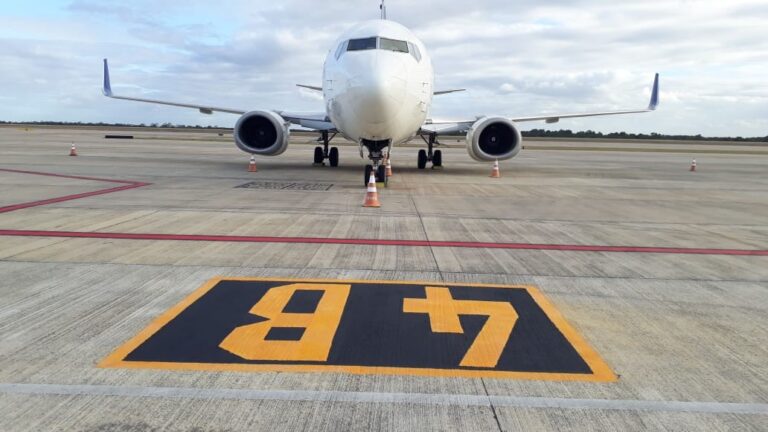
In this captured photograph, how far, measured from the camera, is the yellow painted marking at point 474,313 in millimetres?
3684

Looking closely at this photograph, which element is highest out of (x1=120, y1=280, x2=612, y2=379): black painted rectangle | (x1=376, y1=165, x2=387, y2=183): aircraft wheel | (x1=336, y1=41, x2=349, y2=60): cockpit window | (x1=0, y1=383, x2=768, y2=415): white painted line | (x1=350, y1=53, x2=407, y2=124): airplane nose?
(x1=336, y1=41, x2=349, y2=60): cockpit window

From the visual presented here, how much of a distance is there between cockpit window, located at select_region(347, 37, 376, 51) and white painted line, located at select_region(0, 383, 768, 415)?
1013cm

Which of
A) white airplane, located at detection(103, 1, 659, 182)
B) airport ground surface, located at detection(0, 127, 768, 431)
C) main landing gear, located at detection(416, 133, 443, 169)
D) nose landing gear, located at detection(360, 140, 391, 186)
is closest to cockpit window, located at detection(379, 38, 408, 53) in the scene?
white airplane, located at detection(103, 1, 659, 182)

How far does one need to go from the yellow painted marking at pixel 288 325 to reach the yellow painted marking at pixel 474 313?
25.8 inches

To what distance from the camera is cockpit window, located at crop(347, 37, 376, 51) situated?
12.1 meters

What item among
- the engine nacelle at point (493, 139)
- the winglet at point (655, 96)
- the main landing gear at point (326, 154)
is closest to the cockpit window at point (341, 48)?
the engine nacelle at point (493, 139)

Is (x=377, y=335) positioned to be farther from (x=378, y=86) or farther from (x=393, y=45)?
(x=393, y=45)

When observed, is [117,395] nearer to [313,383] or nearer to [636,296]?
[313,383]

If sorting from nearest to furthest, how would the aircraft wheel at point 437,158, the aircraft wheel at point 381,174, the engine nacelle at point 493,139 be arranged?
1. the aircraft wheel at point 381,174
2. the engine nacelle at point 493,139
3. the aircraft wheel at point 437,158

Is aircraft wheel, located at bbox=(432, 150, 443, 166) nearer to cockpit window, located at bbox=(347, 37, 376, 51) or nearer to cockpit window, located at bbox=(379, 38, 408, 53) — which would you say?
cockpit window, located at bbox=(379, 38, 408, 53)

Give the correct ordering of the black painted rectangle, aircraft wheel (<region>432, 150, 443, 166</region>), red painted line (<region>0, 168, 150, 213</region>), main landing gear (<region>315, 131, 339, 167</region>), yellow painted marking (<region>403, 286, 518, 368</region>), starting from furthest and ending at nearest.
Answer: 1. aircraft wheel (<region>432, 150, 443, 166</region>)
2. main landing gear (<region>315, 131, 339, 167</region>)
3. red painted line (<region>0, 168, 150, 213</region>)
4. yellow painted marking (<region>403, 286, 518, 368</region>)
5. the black painted rectangle

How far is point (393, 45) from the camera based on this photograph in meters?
12.4

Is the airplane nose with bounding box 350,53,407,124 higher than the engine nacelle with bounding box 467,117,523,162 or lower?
higher

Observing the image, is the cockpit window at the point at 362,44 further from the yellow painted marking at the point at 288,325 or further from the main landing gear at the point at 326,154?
the yellow painted marking at the point at 288,325
